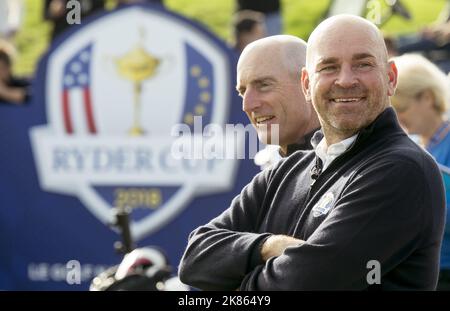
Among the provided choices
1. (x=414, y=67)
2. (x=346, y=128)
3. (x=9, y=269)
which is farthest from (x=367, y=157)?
(x=9, y=269)

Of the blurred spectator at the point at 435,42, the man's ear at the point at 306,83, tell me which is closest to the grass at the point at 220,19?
the blurred spectator at the point at 435,42

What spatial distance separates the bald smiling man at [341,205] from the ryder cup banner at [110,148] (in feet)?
12.6

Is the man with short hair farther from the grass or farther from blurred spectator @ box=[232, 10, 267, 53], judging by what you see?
blurred spectator @ box=[232, 10, 267, 53]

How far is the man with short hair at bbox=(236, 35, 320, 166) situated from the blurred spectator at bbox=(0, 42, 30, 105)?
405cm

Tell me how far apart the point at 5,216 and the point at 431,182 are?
517 centimetres

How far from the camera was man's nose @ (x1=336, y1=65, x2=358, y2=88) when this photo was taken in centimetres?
284

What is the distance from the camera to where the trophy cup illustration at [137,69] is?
718cm

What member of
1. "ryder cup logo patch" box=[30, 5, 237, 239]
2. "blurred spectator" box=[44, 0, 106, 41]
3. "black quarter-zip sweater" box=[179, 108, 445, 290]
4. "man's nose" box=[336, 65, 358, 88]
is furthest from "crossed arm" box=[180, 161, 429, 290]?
"blurred spectator" box=[44, 0, 106, 41]

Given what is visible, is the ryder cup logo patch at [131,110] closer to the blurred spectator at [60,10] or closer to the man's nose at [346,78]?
the blurred spectator at [60,10]

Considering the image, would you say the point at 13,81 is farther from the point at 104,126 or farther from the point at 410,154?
the point at 410,154

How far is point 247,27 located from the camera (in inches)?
269

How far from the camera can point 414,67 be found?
184 inches

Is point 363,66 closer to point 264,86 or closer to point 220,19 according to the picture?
point 264,86

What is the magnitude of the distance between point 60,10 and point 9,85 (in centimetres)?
64
